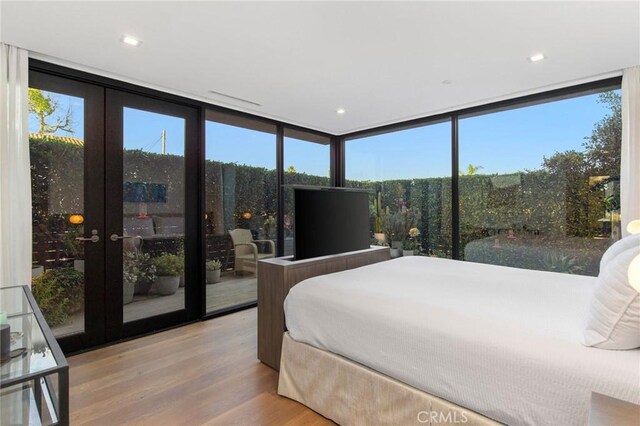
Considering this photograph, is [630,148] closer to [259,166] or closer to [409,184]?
[409,184]

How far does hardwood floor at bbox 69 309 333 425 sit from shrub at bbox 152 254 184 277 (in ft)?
2.09

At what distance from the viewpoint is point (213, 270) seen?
385 cm

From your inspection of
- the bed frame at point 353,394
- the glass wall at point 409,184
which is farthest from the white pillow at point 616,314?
the glass wall at point 409,184

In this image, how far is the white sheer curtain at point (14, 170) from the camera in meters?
2.37

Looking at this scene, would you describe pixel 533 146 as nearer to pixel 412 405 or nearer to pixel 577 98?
pixel 577 98

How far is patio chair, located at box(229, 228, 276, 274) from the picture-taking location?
4.08 meters

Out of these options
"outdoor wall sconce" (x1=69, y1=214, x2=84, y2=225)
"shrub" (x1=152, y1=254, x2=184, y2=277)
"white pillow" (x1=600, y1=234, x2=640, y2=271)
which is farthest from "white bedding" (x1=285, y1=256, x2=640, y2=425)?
"outdoor wall sconce" (x1=69, y1=214, x2=84, y2=225)

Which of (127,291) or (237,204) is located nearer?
(127,291)

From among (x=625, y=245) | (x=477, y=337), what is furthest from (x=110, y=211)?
(x=625, y=245)

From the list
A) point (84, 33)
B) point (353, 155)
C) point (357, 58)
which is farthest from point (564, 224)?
point (84, 33)

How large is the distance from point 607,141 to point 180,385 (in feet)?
13.9

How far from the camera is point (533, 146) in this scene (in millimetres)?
3441

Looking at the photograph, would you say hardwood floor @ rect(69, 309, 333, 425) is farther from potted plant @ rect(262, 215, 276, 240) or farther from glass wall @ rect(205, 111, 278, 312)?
potted plant @ rect(262, 215, 276, 240)

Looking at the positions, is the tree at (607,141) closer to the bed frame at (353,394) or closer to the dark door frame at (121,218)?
the bed frame at (353,394)
